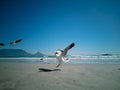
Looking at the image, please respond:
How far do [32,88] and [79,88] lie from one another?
5.26 feet

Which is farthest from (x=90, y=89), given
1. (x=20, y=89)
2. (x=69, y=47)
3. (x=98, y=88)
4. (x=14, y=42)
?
(x=14, y=42)

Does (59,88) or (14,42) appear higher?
(14,42)

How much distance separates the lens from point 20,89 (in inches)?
188

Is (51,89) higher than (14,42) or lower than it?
lower

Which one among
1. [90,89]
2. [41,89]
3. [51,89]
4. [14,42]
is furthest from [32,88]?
[14,42]

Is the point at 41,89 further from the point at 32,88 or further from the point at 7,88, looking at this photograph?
the point at 7,88

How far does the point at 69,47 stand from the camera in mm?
10023

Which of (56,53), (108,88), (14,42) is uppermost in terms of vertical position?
(14,42)

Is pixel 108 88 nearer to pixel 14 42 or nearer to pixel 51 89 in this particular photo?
pixel 51 89

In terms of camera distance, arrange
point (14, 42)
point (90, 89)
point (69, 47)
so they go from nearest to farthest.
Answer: point (90, 89) → point (69, 47) → point (14, 42)

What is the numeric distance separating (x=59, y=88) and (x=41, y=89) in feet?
2.04

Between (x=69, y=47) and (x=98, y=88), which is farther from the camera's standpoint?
(x=69, y=47)

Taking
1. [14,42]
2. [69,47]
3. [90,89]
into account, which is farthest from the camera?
[14,42]

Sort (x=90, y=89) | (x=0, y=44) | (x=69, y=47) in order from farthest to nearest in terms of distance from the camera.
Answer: (x=69, y=47)
(x=0, y=44)
(x=90, y=89)
